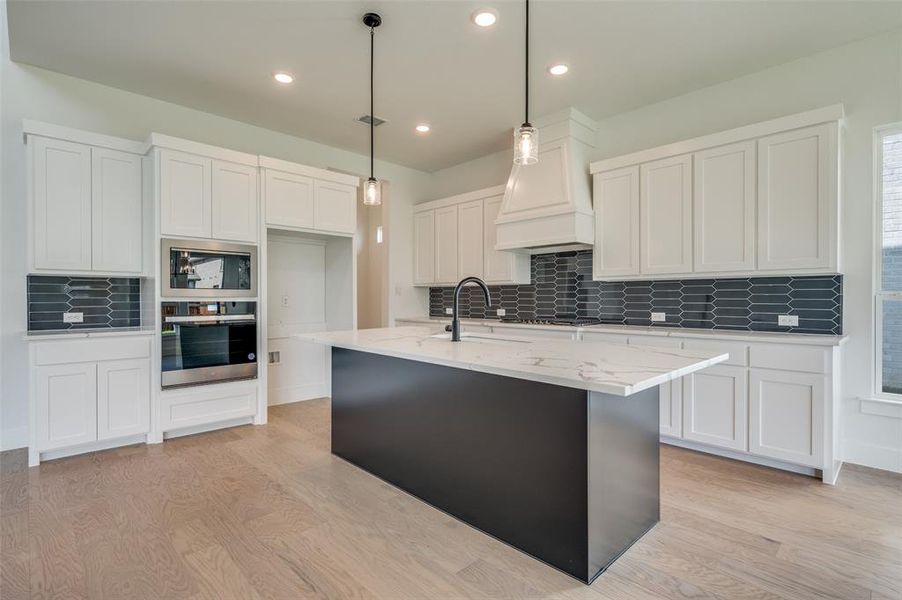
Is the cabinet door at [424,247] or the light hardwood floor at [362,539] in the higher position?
the cabinet door at [424,247]

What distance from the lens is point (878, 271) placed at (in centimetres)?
302

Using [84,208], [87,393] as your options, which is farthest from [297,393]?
[84,208]

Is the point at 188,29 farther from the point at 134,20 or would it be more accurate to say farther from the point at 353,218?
the point at 353,218

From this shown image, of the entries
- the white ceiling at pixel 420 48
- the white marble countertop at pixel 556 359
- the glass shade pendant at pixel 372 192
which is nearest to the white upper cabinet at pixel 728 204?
the white ceiling at pixel 420 48

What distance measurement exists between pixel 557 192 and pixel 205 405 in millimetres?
3536

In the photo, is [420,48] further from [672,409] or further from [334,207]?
[672,409]

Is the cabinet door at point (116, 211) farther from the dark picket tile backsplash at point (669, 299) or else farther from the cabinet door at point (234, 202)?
the dark picket tile backsplash at point (669, 299)

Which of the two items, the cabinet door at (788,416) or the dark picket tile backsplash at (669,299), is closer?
the cabinet door at (788,416)

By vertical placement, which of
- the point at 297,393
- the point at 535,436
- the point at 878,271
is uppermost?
the point at 878,271

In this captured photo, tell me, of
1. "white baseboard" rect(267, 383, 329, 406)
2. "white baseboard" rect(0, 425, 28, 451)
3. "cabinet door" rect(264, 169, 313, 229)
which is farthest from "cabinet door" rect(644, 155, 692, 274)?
"white baseboard" rect(0, 425, 28, 451)

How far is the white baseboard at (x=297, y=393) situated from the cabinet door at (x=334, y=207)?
173cm

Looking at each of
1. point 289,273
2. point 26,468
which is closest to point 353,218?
point 289,273

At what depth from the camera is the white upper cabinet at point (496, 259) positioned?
4828mm

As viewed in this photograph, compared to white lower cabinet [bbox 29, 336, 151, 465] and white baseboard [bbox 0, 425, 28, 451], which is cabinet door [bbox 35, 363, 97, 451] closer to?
white lower cabinet [bbox 29, 336, 151, 465]
